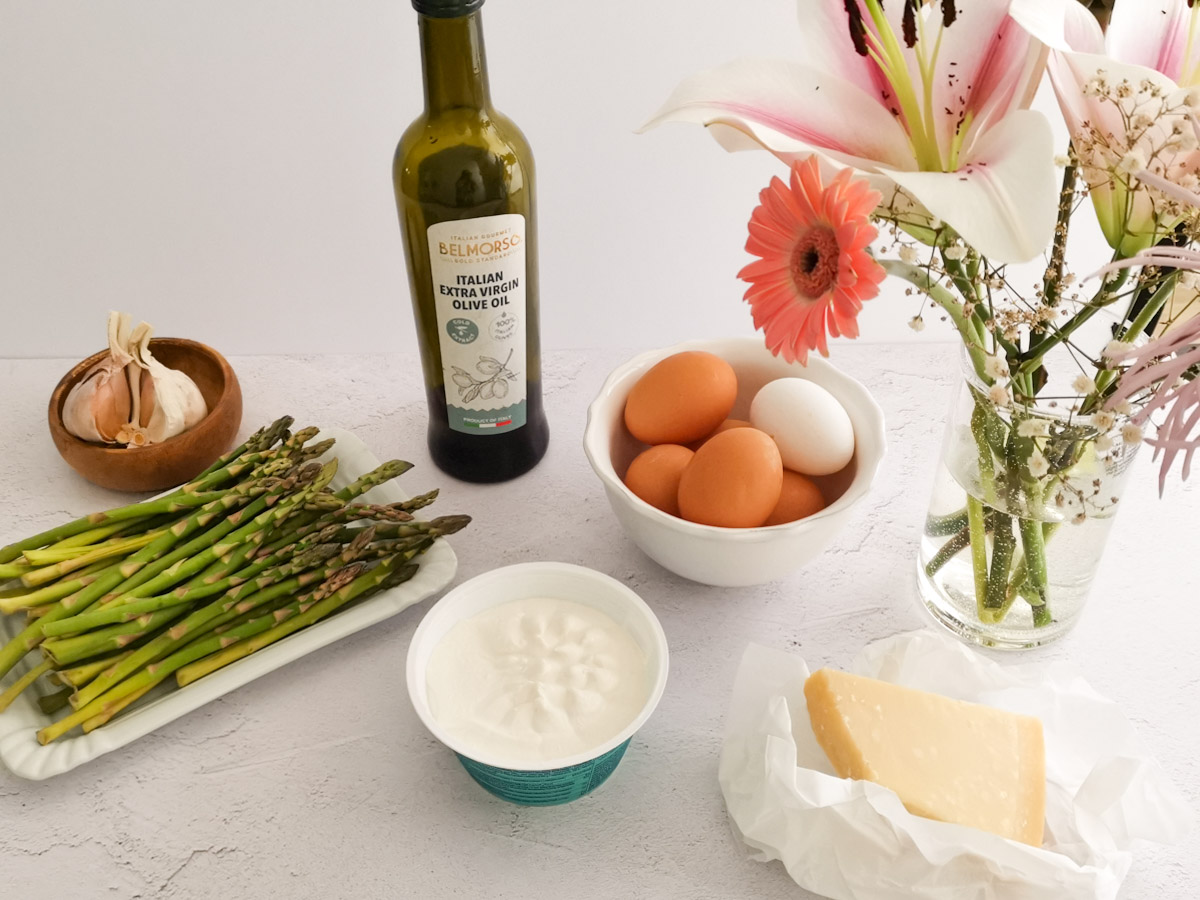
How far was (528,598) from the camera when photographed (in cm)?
80

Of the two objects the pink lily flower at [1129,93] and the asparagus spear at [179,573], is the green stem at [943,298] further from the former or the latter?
the asparagus spear at [179,573]

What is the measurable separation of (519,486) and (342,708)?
0.96 ft

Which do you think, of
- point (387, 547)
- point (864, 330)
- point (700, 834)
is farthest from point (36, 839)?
point (864, 330)

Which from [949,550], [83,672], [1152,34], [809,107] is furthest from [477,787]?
[1152,34]

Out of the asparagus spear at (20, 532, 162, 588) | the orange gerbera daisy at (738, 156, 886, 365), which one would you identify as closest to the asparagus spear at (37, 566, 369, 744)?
the asparagus spear at (20, 532, 162, 588)

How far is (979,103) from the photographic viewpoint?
A: 613 mm

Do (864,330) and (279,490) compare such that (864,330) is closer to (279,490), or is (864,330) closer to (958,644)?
(958,644)

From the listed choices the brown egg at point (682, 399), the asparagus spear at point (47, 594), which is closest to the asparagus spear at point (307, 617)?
the asparagus spear at point (47, 594)

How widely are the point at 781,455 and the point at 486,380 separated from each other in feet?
0.90

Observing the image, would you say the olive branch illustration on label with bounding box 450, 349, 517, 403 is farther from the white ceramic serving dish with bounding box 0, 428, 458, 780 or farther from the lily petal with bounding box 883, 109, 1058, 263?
the lily petal with bounding box 883, 109, 1058, 263

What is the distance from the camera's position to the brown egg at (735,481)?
79 centimetres

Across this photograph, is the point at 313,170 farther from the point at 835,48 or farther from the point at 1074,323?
the point at 1074,323

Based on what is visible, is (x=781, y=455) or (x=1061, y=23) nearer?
(x=1061, y=23)

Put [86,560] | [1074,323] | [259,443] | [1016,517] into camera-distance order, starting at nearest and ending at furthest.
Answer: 1. [1074,323]
2. [1016,517]
3. [86,560]
4. [259,443]
